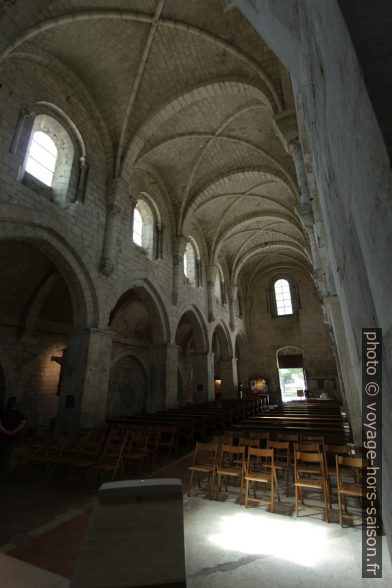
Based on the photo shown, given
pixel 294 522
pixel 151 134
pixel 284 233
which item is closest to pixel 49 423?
pixel 294 522

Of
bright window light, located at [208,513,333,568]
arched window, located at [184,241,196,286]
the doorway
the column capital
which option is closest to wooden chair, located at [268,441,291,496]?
bright window light, located at [208,513,333,568]

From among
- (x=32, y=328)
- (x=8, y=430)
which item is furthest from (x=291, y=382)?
(x=8, y=430)

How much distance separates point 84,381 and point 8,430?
2329mm

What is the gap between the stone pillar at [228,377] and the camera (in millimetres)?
18827

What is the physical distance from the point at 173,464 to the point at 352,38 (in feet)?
23.1

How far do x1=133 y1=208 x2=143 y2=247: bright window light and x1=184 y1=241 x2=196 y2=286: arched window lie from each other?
385 centimetres

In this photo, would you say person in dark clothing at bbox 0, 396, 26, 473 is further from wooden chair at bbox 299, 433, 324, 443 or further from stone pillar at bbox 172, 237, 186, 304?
stone pillar at bbox 172, 237, 186, 304

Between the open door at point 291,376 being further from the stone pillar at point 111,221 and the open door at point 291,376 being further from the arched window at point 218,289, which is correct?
the stone pillar at point 111,221

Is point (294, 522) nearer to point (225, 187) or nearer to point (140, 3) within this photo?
point (140, 3)

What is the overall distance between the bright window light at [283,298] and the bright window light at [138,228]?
16.3 metres

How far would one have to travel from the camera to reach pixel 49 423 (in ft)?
36.7

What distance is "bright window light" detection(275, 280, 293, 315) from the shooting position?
2495 cm

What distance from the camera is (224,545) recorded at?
305 cm

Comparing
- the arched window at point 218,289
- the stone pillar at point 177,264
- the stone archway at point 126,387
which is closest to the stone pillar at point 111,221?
the stone pillar at point 177,264
